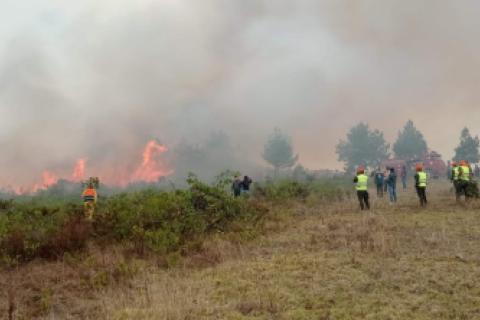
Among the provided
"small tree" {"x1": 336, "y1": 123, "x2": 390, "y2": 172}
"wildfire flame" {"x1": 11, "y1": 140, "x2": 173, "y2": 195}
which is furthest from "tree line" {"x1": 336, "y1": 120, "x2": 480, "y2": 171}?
"wildfire flame" {"x1": 11, "y1": 140, "x2": 173, "y2": 195}

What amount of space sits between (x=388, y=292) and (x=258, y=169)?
81583 mm

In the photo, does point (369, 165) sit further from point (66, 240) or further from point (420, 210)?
point (66, 240)

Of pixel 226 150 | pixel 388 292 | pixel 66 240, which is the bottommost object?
pixel 388 292

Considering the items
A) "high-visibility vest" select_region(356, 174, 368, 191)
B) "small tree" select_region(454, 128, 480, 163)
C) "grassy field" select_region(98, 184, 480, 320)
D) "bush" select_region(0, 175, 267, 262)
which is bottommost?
"grassy field" select_region(98, 184, 480, 320)

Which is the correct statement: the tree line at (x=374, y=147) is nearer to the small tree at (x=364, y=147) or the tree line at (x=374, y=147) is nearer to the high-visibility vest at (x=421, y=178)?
the small tree at (x=364, y=147)

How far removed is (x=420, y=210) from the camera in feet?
57.2

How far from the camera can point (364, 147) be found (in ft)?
268

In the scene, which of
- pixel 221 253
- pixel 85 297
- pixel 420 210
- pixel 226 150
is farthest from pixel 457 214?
pixel 226 150

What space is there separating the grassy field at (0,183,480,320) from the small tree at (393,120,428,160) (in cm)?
7405

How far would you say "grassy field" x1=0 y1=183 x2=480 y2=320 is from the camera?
22.4 ft

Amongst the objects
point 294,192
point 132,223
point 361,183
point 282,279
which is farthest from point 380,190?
point 282,279

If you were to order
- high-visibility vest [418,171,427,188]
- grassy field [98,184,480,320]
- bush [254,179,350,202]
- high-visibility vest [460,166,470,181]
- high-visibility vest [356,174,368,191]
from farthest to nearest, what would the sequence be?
bush [254,179,350,202] < high-visibility vest [460,166,470,181] < high-visibility vest [418,171,427,188] < high-visibility vest [356,174,368,191] < grassy field [98,184,480,320]

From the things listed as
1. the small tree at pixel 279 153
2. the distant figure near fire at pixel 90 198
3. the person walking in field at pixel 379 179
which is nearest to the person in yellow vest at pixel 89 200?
the distant figure near fire at pixel 90 198

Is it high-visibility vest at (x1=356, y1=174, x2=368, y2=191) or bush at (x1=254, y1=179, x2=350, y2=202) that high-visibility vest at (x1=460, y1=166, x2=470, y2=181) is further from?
bush at (x1=254, y1=179, x2=350, y2=202)
